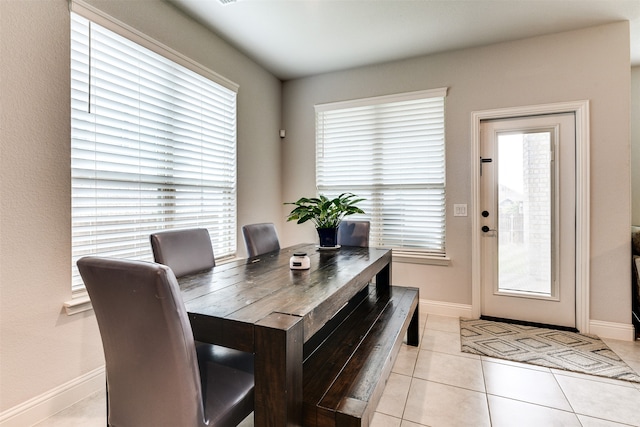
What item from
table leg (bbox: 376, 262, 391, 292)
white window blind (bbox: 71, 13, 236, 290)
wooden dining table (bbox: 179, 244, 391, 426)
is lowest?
table leg (bbox: 376, 262, 391, 292)

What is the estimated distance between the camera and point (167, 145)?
260 centimetres

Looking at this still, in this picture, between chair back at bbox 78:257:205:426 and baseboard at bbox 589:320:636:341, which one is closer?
chair back at bbox 78:257:205:426

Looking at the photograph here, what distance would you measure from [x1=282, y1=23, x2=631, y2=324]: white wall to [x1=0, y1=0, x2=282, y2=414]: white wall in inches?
106

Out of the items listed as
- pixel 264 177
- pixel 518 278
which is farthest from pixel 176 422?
pixel 518 278

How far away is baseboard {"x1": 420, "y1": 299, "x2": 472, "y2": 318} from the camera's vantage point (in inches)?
131

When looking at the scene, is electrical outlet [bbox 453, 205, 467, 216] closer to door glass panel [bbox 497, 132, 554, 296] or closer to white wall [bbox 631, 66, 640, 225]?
door glass panel [bbox 497, 132, 554, 296]

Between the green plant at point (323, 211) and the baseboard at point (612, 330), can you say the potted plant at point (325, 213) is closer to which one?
the green plant at point (323, 211)

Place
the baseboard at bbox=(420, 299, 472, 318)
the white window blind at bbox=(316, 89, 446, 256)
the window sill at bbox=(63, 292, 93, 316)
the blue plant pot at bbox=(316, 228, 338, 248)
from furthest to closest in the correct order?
the white window blind at bbox=(316, 89, 446, 256) → the baseboard at bbox=(420, 299, 472, 318) → the blue plant pot at bbox=(316, 228, 338, 248) → the window sill at bbox=(63, 292, 93, 316)

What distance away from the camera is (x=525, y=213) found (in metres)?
3.15

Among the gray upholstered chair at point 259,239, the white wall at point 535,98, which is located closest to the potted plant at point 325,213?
the gray upholstered chair at point 259,239

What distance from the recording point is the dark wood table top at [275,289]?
1.18 metres

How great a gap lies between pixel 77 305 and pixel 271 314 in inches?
62.0

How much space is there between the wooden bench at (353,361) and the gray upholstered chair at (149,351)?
0.32 metres

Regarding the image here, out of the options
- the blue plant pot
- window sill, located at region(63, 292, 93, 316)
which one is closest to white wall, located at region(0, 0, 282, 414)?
window sill, located at region(63, 292, 93, 316)
